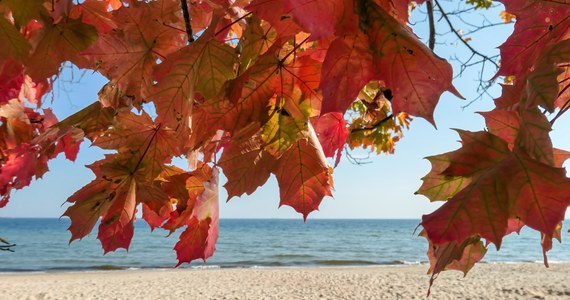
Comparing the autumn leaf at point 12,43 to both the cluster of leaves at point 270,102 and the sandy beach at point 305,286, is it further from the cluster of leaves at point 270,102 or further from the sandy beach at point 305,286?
the sandy beach at point 305,286

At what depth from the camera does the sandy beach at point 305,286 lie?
386 inches

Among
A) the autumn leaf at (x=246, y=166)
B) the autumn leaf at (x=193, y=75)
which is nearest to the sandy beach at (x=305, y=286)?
the autumn leaf at (x=246, y=166)

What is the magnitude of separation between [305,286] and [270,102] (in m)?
11.1

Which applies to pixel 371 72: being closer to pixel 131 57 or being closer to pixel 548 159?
pixel 548 159

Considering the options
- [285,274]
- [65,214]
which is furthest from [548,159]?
[285,274]

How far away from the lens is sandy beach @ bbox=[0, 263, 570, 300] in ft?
32.2

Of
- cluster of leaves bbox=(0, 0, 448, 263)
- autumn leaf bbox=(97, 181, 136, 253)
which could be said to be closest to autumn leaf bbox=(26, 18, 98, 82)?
cluster of leaves bbox=(0, 0, 448, 263)

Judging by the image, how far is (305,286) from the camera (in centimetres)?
1127

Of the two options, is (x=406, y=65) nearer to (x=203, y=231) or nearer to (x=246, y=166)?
(x=246, y=166)

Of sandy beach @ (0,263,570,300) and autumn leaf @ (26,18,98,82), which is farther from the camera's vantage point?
sandy beach @ (0,263,570,300)

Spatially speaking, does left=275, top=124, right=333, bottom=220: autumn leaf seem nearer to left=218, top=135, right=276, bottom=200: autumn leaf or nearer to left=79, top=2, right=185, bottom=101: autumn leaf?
left=218, top=135, right=276, bottom=200: autumn leaf

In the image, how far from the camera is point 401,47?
0.48 meters

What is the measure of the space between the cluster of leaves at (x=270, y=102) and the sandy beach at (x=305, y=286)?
9407 millimetres

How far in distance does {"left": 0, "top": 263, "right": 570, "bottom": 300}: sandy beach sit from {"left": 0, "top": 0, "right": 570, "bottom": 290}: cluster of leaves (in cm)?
941
